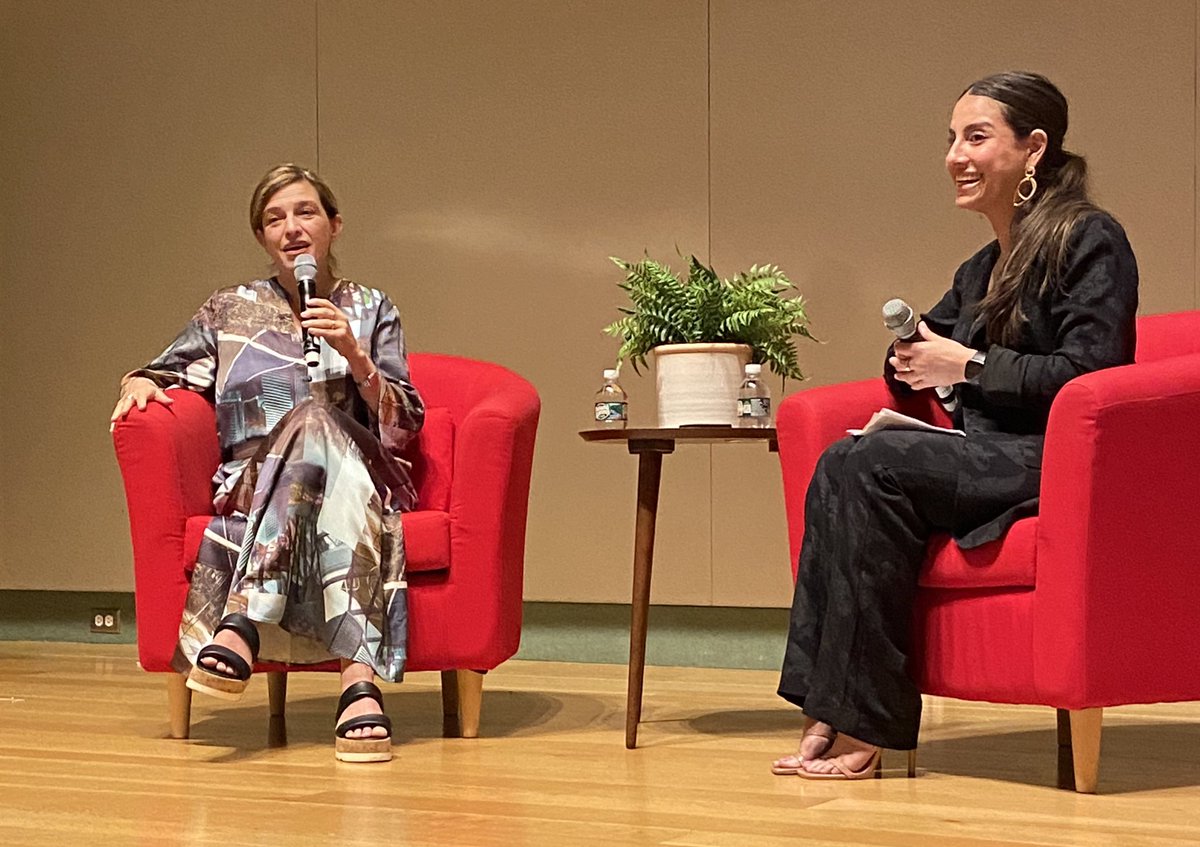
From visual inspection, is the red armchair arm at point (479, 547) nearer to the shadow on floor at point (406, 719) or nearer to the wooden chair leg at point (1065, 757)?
the shadow on floor at point (406, 719)

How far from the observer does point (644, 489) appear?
3.31 meters

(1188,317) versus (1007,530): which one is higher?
(1188,317)

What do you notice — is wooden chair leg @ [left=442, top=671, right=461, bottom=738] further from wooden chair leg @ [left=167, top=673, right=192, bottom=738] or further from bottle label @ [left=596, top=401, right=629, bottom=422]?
bottle label @ [left=596, top=401, right=629, bottom=422]

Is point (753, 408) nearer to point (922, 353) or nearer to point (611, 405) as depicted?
point (611, 405)

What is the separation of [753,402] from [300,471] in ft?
2.96

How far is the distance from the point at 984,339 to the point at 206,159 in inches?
137

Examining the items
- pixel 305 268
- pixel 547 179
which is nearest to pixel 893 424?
pixel 305 268

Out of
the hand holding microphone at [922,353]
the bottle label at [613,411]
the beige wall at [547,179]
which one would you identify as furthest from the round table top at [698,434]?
the beige wall at [547,179]

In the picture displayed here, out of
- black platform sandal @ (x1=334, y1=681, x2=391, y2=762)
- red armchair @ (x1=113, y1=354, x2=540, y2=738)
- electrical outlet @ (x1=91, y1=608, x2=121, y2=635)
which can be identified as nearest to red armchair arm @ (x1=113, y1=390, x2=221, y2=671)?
red armchair @ (x1=113, y1=354, x2=540, y2=738)

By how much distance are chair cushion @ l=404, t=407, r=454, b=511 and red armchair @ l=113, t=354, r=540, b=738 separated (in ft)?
0.38

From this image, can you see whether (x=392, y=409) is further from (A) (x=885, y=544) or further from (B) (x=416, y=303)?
(B) (x=416, y=303)

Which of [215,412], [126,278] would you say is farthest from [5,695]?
[126,278]

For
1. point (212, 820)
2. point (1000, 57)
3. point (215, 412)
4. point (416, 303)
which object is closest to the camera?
point (212, 820)

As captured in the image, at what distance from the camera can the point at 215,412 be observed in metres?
3.56
